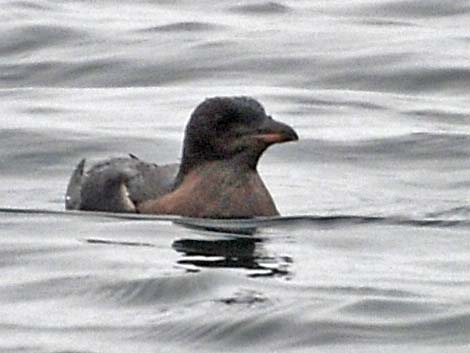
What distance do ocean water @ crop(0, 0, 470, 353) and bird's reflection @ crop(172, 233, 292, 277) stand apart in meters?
0.02

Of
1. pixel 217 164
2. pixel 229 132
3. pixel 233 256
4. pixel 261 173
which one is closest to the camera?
pixel 233 256

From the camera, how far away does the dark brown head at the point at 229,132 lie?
1677 cm

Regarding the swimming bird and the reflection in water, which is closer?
the reflection in water

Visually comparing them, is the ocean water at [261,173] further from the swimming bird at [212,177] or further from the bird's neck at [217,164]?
the bird's neck at [217,164]

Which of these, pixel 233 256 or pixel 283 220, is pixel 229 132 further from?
pixel 233 256

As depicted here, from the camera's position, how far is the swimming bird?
16859 mm

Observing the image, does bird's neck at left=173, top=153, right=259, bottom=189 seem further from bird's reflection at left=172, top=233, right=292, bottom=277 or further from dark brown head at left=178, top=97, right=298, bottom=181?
bird's reflection at left=172, top=233, right=292, bottom=277

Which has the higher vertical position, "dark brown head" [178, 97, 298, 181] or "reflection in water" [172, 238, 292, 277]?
"dark brown head" [178, 97, 298, 181]

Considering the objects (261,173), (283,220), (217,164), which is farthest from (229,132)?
(261,173)

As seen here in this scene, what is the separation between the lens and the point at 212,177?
55.9ft

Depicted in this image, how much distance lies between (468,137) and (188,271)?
6411 millimetres

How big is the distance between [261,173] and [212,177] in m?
2.63

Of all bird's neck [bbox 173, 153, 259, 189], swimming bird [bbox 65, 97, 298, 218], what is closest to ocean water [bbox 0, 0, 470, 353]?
swimming bird [bbox 65, 97, 298, 218]

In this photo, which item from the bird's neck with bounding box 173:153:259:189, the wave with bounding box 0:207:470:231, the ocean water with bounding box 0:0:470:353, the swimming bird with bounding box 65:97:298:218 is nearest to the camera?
the ocean water with bounding box 0:0:470:353
